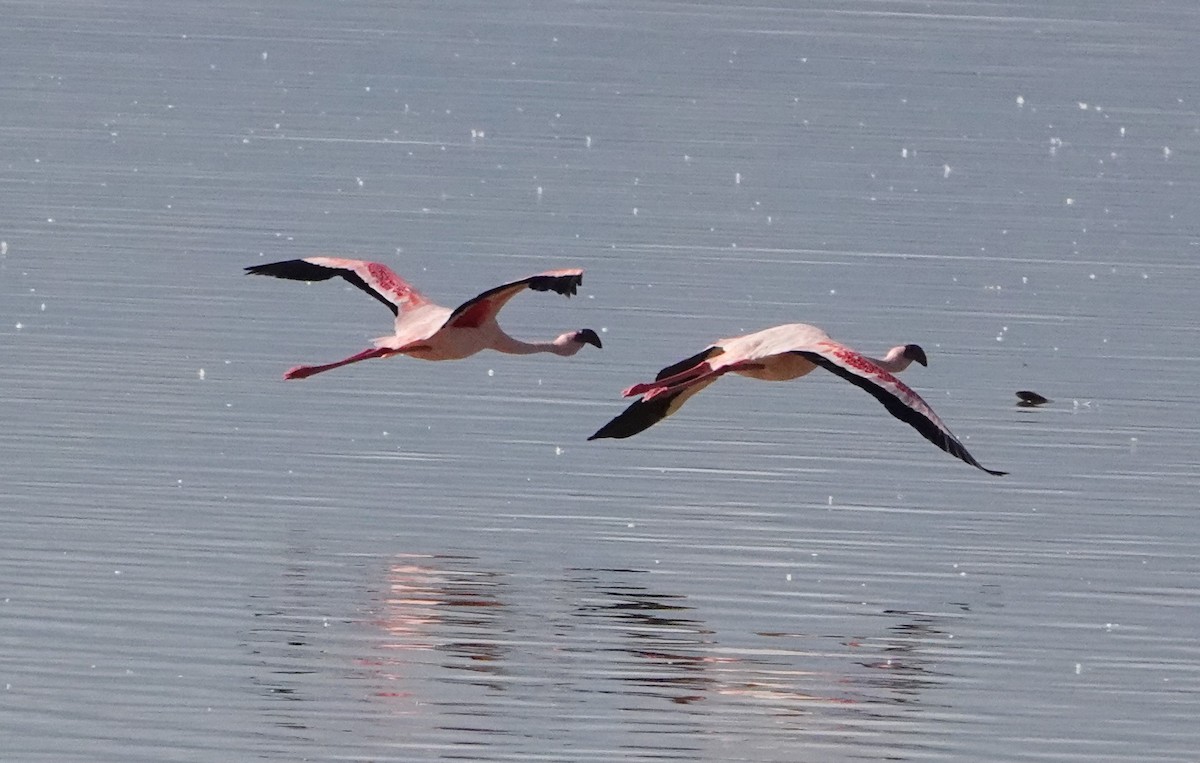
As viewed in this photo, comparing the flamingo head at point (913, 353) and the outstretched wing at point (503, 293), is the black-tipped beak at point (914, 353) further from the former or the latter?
the outstretched wing at point (503, 293)

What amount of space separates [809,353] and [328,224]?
1408cm

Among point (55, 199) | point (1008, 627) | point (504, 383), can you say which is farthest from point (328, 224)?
point (1008, 627)

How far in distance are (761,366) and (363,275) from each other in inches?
126

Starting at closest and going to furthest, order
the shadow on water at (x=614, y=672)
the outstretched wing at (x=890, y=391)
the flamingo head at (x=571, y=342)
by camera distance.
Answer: the shadow on water at (x=614, y=672)
the outstretched wing at (x=890, y=391)
the flamingo head at (x=571, y=342)

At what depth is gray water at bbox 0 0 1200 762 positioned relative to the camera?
13.1 meters

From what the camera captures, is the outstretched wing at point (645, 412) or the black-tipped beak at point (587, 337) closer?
the outstretched wing at point (645, 412)

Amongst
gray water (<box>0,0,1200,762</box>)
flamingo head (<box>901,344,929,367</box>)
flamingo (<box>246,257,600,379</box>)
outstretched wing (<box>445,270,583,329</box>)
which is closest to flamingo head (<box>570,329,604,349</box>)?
flamingo (<box>246,257,600,379</box>)

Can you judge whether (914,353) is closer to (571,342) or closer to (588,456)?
(571,342)

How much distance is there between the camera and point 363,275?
19.2m

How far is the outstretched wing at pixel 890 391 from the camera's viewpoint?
1477cm

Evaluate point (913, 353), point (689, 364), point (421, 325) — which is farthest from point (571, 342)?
point (913, 353)

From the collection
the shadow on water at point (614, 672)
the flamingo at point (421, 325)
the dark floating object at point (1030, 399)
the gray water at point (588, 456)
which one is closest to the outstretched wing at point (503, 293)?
the flamingo at point (421, 325)

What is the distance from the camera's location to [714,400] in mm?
21250

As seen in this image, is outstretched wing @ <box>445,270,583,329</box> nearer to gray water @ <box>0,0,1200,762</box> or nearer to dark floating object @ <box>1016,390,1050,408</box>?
gray water @ <box>0,0,1200,762</box>
